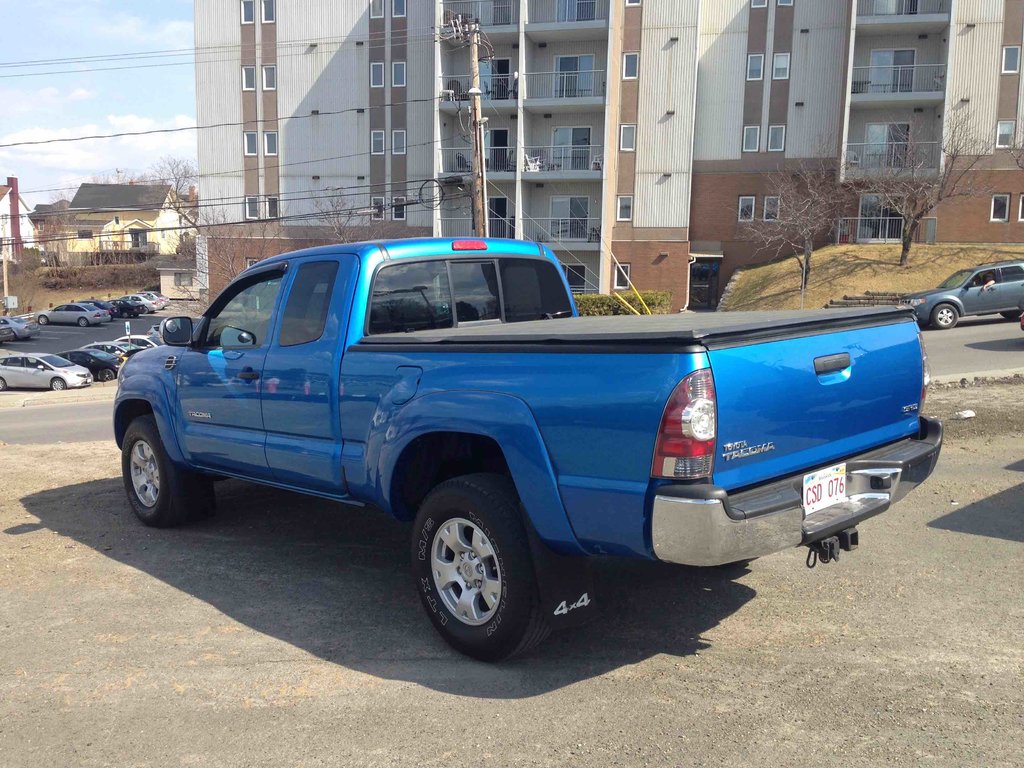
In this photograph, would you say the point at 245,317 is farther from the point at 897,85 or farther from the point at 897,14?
the point at 897,14

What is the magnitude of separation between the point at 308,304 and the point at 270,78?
154ft

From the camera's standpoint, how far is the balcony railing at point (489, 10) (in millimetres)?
42750

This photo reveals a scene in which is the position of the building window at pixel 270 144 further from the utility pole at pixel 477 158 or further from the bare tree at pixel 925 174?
the bare tree at pixel 925 174

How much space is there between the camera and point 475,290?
5992 millimetres

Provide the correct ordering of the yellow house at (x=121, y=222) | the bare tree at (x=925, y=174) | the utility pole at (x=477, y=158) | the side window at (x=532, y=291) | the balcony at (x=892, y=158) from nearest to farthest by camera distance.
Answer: the side window at (x=532, y=291)
the utility pole at (x=477, y=158)
the bare tree at (x=925, y=174)
the balcony at (x=892, y=158)
the yellow house at (x=121, y=222)

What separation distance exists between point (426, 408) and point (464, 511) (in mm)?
553

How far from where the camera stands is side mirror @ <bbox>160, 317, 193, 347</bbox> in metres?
6.39

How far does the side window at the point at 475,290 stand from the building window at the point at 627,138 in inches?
1572

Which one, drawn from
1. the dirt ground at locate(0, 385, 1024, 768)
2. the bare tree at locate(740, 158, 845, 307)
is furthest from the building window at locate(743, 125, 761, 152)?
the dirt ground at locate(0, 385, 1024, 768)

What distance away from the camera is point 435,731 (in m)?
3.78

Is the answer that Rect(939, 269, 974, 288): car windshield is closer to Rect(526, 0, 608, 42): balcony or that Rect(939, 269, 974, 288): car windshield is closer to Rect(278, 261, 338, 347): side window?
Rect(526, 0, 608, 42): balcony

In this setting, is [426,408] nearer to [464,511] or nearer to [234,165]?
[464,511]

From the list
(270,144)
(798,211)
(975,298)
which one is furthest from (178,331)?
(270,144)

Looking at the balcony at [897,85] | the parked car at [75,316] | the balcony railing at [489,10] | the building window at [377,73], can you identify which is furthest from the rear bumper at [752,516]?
the parked car at [75,316]
